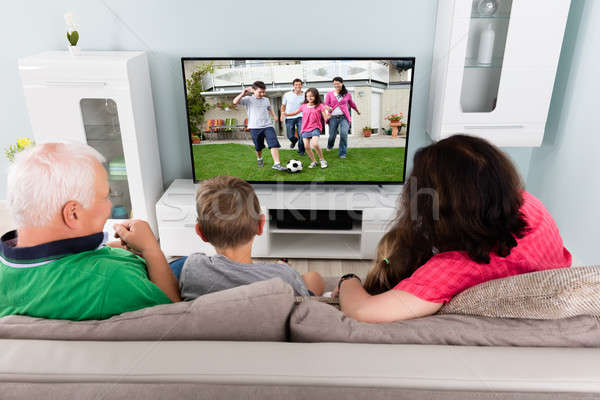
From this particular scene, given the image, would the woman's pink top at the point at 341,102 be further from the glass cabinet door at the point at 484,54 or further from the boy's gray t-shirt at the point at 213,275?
the boy's gray t-shirt at the point at 213,275

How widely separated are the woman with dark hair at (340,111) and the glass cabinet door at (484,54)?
0.69m

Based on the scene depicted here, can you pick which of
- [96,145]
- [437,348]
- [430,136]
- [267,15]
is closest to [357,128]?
[430,136]

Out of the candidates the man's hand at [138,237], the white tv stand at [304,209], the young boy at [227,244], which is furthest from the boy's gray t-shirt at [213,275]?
the white tv stand at [304,209]

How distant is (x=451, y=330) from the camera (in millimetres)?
989

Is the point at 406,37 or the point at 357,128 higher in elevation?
the point at 406,37

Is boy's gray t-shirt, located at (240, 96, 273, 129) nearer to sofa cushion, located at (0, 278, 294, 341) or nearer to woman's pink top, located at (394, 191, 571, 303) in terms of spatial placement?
woman's pink top, located at (394, 191, 571, 303)

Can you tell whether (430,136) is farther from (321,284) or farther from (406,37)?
(321,284)

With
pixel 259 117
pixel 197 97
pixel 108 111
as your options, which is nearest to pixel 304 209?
pixel 259 117

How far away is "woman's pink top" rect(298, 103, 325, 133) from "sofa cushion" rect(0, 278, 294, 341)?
1.90m

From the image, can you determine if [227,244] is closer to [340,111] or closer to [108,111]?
[340,111]

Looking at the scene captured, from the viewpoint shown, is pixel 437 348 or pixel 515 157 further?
pixel 515 157

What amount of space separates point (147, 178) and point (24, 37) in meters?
1.18

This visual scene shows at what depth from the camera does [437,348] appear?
0.93 metres

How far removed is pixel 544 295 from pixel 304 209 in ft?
6.50
